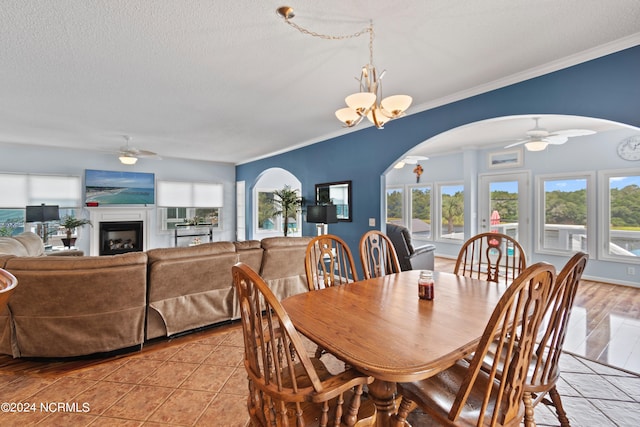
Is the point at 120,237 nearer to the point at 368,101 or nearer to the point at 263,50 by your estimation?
the point at 263,50

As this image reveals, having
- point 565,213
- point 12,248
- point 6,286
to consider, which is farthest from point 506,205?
point 12,248

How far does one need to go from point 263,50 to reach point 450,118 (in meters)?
2.27

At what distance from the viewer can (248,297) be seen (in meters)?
1.12

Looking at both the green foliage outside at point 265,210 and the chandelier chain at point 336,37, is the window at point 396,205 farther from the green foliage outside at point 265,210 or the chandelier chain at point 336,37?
the chandelier chain at point 336,37

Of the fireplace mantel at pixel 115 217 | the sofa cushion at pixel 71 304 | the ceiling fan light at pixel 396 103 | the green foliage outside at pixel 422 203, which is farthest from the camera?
the green foliage outside at pixel 422 203

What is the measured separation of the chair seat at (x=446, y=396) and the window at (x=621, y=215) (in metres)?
5.48

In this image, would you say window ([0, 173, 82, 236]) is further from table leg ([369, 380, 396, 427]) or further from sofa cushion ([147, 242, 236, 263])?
table leg ([369, 380, 396, 427])

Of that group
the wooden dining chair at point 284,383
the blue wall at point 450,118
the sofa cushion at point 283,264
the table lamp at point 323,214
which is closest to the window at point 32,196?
the blue wall at point 450,118

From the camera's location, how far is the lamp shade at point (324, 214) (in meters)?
4.89

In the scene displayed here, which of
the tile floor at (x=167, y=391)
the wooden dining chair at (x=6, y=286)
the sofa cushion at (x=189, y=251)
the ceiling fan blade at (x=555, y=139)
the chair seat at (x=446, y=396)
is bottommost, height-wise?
the tile floor at (x=167, y=391)

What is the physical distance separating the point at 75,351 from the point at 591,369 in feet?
13.6

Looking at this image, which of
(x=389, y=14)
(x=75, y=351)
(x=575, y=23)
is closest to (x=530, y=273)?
(x=389, y=14)

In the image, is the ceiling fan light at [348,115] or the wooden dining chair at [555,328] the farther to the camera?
the ceiling fan light at [348,115]

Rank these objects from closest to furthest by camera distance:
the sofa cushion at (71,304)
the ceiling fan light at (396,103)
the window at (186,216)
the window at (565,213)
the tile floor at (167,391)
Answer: the tile floor at (167,391), the ceiling fan light at (396,103), the sofa cushion at (71,304), the window at (565,213), the window at (186,216)
